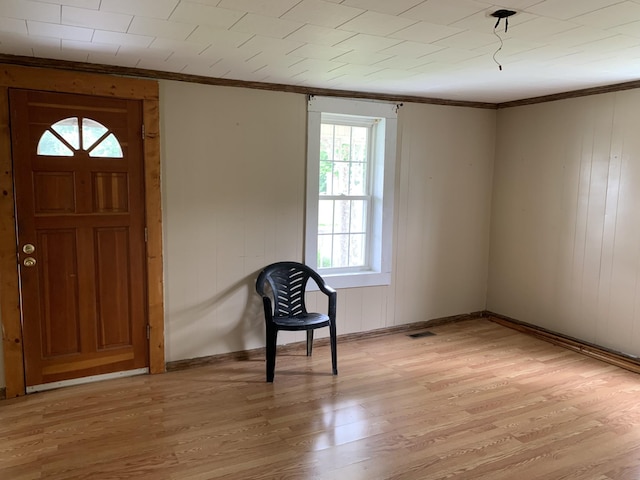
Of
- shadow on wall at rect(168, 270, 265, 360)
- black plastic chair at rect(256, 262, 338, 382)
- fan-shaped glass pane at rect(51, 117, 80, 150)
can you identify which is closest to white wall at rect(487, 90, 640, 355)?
black plastic chair at rect(256, 262, 338, 382)

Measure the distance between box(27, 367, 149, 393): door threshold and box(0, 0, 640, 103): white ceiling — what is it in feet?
7.20

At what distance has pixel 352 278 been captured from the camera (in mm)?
4391

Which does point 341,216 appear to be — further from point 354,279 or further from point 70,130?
point 70,130

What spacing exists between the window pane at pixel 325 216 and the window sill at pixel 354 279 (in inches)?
15.4

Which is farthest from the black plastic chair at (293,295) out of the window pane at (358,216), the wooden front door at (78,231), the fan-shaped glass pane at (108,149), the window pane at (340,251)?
the fan-shaped glass pane at (108,149)

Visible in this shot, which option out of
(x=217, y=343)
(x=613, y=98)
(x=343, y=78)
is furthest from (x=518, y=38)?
(x=217, y=343)

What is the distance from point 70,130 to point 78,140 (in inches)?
3.2

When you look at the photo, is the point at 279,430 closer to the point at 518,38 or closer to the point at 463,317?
the point at 518,38

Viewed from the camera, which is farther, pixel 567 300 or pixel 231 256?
pixel 567 300

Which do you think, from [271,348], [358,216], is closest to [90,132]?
[271,348]

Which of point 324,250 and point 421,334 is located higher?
point 324,250

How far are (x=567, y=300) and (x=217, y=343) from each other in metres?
3.15

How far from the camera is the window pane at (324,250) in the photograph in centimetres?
436

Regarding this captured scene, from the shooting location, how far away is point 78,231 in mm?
3297
